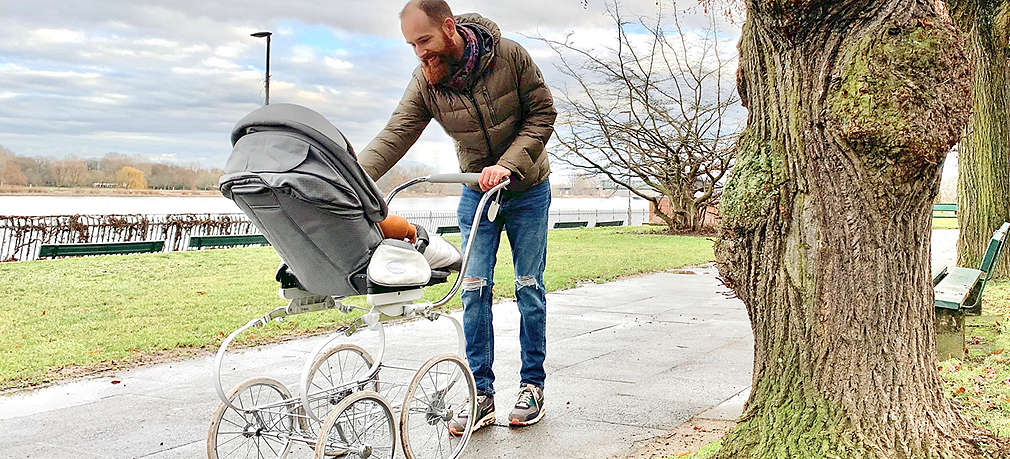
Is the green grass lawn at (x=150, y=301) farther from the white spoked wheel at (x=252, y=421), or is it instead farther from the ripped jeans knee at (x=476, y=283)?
the ripped jeans knee at (x=476, y=283)

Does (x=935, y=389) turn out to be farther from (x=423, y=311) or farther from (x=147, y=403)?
(x=147, y=403)

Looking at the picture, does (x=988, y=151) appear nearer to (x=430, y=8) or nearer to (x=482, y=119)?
(x=482, y=119)

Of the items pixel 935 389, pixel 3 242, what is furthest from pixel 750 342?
pixel 3 242

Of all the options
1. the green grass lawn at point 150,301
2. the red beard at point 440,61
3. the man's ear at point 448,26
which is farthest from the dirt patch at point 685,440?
the green grass lawn at point 150,301

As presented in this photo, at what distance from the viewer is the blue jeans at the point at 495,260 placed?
4812mm

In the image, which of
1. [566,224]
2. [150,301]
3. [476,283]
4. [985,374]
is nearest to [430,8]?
[476,283]

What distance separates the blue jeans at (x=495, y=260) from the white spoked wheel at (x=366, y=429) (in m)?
1.00

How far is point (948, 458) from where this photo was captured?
361cm

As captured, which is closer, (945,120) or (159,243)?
(945,120)

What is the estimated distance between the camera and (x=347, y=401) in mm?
3502

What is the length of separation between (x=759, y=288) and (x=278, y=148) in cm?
195

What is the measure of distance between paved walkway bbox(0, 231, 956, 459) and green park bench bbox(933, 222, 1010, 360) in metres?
1.32

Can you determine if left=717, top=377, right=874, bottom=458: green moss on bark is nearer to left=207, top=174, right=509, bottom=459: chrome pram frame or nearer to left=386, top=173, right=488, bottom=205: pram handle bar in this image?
left=207, top=174, right=509, bottom=459: chrome pram frame

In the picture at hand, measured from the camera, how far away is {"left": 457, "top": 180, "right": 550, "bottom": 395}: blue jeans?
4.81 meters
